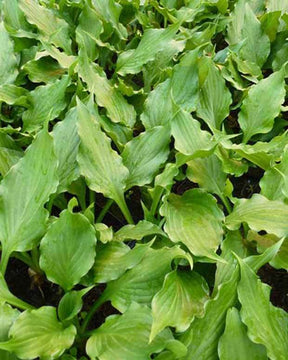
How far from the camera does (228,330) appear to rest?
1228 mm

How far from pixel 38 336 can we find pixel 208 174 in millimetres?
749

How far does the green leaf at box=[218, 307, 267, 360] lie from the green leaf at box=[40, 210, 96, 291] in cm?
39

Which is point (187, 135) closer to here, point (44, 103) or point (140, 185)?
point (140, 185)

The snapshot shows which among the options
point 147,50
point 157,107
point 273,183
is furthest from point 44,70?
point 273,183

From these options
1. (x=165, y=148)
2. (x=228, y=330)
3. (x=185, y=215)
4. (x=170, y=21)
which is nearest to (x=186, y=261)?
(x=185, y=215)

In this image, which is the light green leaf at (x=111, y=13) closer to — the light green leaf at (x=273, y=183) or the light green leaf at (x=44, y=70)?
the light green leaf at (x=44, y=70)

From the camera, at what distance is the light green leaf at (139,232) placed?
146cm

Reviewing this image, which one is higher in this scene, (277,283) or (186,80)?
(186,80)

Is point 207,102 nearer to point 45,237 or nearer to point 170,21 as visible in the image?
point 170,21

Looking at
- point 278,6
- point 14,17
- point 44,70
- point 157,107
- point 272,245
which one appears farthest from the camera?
point 278,6

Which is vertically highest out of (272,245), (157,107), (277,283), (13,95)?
(13,95)

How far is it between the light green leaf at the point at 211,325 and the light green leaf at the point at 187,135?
455mm

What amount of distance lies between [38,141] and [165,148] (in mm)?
408

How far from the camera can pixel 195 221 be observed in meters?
1.49
